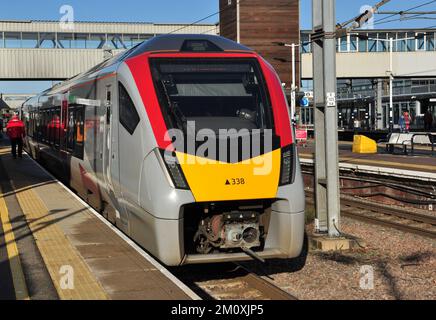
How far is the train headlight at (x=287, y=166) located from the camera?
20.0 feet

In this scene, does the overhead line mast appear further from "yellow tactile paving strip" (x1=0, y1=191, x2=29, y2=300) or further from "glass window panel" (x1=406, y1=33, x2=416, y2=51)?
"glass window panel" (x1=406, y1=33, x2=416, y2=51)

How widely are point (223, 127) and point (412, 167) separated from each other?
408 inches

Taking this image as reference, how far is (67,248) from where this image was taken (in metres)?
6.92

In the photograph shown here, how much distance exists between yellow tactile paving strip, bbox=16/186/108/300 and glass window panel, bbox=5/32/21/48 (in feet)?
110

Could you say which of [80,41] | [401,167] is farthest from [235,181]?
[80,41]

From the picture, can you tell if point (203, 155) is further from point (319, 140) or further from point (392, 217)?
point (392, 217)

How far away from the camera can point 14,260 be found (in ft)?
20.7

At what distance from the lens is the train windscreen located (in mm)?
6234

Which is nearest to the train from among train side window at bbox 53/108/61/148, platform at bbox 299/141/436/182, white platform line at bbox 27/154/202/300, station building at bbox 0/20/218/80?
white platform line at bbox 27/154/202/300

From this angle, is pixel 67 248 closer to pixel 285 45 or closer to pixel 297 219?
pixel 297 219

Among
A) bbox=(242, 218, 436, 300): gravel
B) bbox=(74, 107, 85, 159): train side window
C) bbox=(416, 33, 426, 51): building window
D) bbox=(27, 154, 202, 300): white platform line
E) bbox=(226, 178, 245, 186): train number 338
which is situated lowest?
bbox=(242, 218, 436, 300): gravel

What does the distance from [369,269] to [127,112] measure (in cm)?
364

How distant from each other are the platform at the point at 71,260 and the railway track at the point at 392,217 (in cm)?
511
